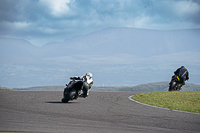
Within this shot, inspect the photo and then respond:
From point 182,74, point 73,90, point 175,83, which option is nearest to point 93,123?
point 73,90

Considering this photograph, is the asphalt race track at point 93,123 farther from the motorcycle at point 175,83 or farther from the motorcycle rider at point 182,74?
the motorcycle rider at point 182,74

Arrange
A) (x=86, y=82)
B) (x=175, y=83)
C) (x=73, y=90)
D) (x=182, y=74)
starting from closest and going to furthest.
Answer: (x=73, y=90)
(x=86, y=82)
(x=175, y=83)
(x=182, y=74)

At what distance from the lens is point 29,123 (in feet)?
31.3

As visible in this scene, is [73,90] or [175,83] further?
[175,83]

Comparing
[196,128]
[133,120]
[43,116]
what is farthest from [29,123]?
[196,128]

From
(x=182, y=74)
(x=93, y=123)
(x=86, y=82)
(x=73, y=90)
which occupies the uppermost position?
(x=182, y=74)

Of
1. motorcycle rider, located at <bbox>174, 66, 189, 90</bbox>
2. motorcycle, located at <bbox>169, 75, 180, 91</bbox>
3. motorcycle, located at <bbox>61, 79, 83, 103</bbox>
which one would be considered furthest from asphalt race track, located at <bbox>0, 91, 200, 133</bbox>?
motorcycle rider, located at <bbox>174, 66, 189, 90</bbox>

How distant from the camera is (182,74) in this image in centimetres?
2661

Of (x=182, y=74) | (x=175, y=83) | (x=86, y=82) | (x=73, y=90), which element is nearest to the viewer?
(x=73, y=90)

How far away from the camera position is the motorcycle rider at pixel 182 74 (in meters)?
26.4

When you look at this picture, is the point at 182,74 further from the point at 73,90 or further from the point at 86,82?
the point at 73,90

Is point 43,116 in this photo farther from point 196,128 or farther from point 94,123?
point 196,128

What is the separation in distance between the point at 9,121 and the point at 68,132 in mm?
2531

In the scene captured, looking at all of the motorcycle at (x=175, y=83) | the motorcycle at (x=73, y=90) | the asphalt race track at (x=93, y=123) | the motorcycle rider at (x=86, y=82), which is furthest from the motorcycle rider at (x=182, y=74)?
the asphalt race track at (x=93, y=123)
